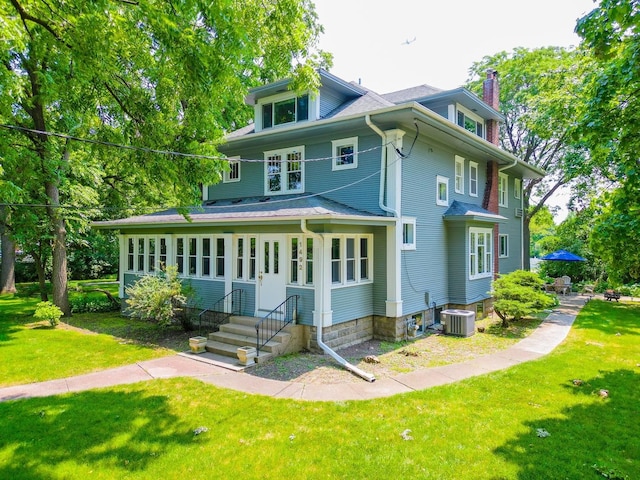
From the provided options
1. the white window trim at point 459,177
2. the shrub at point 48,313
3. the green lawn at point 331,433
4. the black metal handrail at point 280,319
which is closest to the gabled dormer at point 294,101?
the white window trim at point 459,177

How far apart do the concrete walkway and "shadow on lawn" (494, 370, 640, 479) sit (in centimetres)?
218

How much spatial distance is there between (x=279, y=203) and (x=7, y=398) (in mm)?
7583

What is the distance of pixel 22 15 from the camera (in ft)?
21.0

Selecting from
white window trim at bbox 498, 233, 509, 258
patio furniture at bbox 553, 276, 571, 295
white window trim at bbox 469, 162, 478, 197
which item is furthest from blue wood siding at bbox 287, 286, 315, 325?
patio furniture at bbox 553, 276, 571, 295

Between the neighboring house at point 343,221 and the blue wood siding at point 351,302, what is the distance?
50 mm


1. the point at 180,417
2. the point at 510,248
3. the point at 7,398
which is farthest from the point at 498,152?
the point at 7,398

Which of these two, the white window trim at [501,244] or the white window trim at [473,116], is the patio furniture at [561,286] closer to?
the white window trim at [501,244]

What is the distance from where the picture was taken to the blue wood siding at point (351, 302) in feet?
33.0

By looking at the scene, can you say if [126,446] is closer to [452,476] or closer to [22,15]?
[452,476]

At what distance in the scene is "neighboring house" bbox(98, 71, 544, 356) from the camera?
10203mm

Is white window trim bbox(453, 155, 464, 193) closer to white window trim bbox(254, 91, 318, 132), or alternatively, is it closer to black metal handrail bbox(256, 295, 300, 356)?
white window trim bbox(254, 91, 318, 132)

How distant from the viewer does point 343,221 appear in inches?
358

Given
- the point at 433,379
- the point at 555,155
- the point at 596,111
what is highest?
the point at 555,155

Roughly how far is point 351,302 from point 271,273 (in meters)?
2.42
